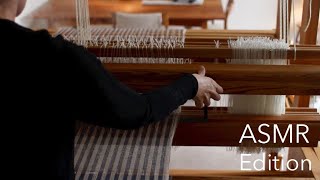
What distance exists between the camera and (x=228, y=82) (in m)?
1.35

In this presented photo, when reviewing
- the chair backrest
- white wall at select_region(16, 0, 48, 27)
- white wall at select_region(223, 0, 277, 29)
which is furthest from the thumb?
white wall at select_region(223, 0, 277, 29)

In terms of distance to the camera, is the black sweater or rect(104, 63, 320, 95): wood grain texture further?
rect(104, 63, 320, 95): wood grain texture

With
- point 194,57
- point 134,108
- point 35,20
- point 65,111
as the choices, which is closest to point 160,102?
point 134,108

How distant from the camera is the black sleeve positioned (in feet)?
2.88

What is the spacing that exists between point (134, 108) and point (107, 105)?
72 mm

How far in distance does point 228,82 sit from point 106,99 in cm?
52

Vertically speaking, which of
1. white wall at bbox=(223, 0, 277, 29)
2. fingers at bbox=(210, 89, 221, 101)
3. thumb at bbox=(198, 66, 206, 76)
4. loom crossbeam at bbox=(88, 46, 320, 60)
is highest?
loom crossbeam at bbox=(88, 46, 320, 60)

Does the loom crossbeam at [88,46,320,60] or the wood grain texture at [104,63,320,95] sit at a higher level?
the loom crossbeam at [88,46,320,60]

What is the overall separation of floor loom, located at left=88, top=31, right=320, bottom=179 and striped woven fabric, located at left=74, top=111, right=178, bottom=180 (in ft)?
0.24

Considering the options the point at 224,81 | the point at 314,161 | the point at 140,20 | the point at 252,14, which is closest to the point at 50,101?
the point at 224,81

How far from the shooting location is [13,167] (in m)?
0.98

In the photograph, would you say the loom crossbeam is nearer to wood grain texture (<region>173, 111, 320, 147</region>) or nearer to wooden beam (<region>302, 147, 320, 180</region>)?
wood grain texture (<region>173, 111, 320, 147</region>)

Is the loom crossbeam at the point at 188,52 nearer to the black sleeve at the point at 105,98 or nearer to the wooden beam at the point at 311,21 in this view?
the black sleeve at the point at 105,98

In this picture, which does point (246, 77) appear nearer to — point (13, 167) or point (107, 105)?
point (107, 105)
